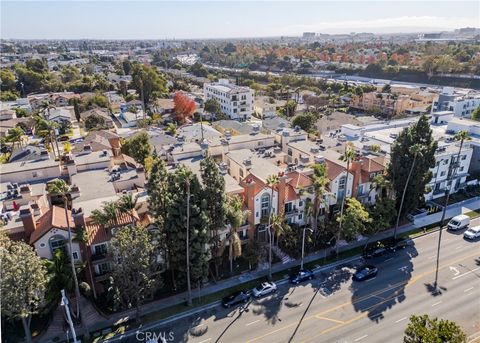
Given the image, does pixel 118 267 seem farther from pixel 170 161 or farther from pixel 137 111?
pixel 137 111

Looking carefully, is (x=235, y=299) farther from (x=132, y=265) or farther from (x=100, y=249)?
(x=100, y=249)

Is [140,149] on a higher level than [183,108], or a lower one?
higher

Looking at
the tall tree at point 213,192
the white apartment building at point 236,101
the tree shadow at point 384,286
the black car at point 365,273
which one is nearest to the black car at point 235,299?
the tall tree at point 213,192

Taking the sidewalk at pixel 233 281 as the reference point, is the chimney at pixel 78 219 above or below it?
above

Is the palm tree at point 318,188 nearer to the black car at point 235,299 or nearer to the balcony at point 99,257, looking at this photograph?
the black car at point 235,299

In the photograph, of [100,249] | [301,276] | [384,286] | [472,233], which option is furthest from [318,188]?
[100,249]

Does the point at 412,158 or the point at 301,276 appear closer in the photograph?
the point at 301,276
